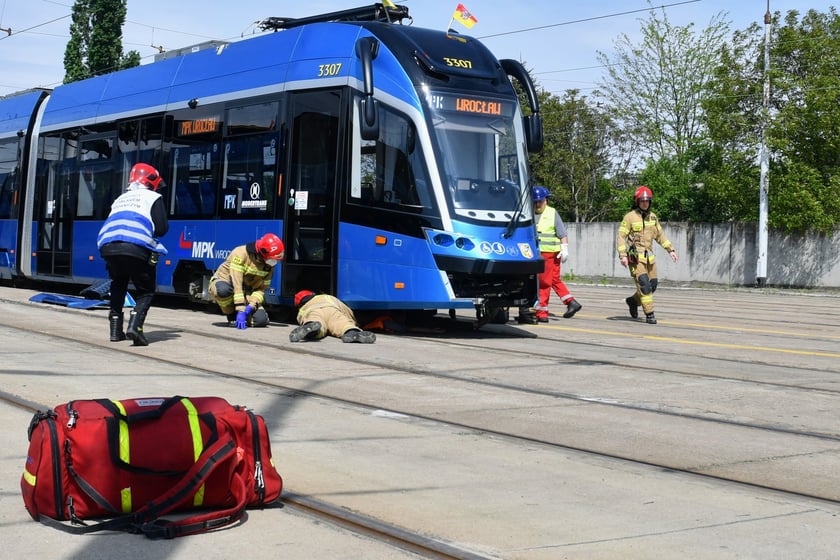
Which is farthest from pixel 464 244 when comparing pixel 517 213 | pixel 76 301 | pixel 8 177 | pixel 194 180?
pixel 8 177

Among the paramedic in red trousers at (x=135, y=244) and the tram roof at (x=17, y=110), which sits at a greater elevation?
the tram roof at (x=17, y=110)

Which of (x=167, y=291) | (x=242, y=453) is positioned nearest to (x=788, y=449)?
(x=242, y=453)

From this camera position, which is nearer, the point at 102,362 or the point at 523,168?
the point at 102,362

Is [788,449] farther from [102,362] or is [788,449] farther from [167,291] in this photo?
[167,291]

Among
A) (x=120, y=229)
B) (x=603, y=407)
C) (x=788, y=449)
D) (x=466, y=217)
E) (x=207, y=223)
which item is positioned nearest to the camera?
(x=788, y=449)

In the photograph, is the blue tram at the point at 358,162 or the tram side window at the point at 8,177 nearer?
the blue tram at the point at 358,162

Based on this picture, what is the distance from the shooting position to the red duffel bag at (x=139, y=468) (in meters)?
4.64

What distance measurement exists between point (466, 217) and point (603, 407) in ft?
15.6

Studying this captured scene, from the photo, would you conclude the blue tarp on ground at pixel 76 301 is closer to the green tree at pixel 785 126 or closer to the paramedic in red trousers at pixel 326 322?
the paramedic in red trousers at pixel 326 322

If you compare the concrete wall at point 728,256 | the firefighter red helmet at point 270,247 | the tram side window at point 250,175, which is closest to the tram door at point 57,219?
the tram side window at point 250,175

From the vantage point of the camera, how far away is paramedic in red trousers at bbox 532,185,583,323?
51.4 feet

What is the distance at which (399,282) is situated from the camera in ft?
42.1

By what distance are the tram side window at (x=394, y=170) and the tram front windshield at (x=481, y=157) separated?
278 mm

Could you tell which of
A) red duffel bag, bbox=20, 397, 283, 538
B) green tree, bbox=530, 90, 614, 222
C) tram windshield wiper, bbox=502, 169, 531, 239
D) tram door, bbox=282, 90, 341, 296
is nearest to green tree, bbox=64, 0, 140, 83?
green tree, bbox=530, 90, 614, 222
